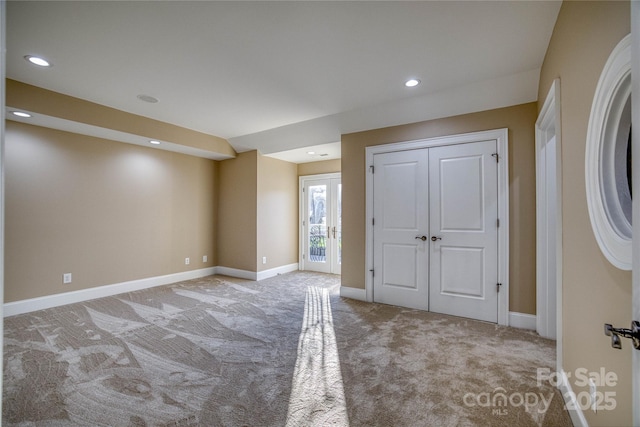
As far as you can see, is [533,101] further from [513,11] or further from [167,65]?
[167,65]

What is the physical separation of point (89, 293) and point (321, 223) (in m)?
4.15

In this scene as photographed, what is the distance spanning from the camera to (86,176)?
4.16m

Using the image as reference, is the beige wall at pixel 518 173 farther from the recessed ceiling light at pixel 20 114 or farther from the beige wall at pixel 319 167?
the recessed ceiling light at pixel 20 114

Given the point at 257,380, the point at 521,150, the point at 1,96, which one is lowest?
the point at 257,380

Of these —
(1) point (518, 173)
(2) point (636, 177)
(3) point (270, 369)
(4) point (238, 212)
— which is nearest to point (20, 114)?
(4) point (238, 212)

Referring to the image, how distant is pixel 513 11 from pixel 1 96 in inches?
114

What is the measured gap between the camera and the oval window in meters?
1.17

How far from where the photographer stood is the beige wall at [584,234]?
3.99 ft

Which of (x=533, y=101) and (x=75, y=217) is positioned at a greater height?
(x=533, y=101)

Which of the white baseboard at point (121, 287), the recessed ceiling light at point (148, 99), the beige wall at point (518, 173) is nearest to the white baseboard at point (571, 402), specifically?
the beige wall at point (518, 173)

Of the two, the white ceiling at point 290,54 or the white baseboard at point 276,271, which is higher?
the white ceiling at point 290,54

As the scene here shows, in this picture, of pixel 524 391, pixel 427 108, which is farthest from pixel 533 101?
pixel 524 391

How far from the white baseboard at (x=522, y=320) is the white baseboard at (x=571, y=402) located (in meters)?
1.20

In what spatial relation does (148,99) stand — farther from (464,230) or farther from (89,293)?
(464,230)
